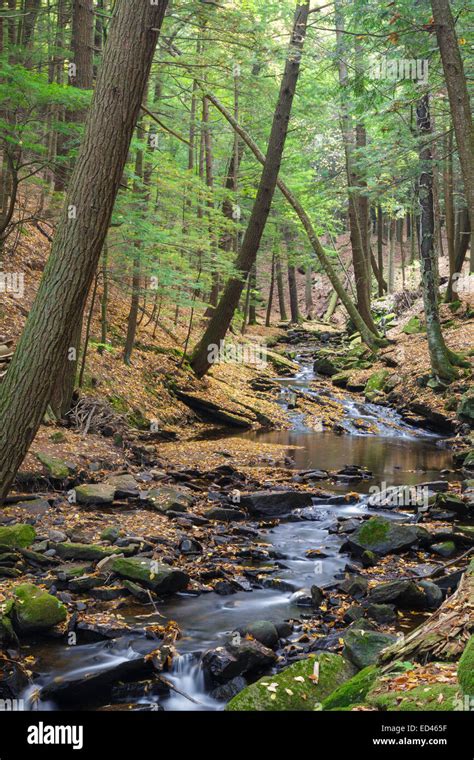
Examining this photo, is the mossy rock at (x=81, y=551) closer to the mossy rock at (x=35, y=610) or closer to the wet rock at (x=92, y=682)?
the mossy rock at (x=35, y=610)

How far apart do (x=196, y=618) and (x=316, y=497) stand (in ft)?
14.4

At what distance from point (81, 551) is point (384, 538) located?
3.73 meters

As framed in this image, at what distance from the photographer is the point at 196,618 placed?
5.84m

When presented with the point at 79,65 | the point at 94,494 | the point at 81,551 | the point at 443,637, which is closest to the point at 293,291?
the point at 79,65

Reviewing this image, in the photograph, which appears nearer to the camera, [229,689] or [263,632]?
[229,689]

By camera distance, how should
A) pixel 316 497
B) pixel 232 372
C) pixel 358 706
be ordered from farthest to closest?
pixel 232 372, pixel 316 497, pixel 358 706

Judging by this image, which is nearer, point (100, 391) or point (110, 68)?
point (110, 68)

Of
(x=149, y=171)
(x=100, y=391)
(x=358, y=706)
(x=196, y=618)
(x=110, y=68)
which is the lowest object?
(x=196, y=618)

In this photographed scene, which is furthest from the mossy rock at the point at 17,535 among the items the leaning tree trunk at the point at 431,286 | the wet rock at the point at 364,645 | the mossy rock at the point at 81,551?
the leaning tree trunk at the point at 431,286

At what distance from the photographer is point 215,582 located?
6.55m

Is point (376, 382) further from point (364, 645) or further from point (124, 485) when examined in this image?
point (364, 645)

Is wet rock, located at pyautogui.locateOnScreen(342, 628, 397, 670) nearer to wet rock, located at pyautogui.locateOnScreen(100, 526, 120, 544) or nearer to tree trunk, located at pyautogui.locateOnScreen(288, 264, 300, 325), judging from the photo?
wet rock, located at pyautogui.locateOnScreen(100, 526, 120, 544)
